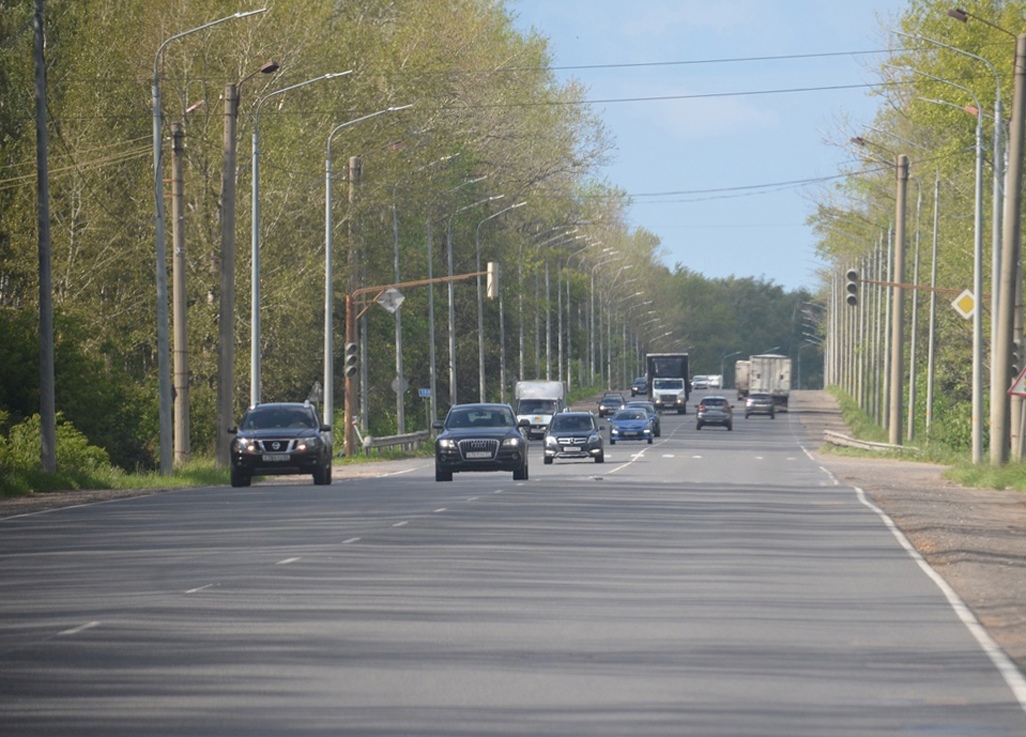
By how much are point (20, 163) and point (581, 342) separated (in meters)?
106

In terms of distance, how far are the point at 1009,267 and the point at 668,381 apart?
91.5 meters

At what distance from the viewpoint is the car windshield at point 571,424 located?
2275 inches

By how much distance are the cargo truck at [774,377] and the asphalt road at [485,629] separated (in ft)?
353

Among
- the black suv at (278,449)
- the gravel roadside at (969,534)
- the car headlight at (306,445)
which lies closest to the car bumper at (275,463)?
the black suv at (278,449)

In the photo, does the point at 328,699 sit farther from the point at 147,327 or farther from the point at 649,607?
the point at 147,327

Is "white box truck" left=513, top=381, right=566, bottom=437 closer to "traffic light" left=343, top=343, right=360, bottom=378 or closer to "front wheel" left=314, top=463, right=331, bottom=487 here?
"traffic light" left=343, top=343, right=360, bottom=378

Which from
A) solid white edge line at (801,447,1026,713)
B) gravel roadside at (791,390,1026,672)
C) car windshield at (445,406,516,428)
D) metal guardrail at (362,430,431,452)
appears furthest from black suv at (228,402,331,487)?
metal guardrail at (362,430,431,452)

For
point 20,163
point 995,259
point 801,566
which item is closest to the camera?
point 801,566

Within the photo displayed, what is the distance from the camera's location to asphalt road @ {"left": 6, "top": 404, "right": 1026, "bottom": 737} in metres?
10.3

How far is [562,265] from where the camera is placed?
14325cm

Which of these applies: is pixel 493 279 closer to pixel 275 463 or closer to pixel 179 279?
pixel 179 279

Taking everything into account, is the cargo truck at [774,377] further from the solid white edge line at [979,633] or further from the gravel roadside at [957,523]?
the solid white edge line at [979,633]

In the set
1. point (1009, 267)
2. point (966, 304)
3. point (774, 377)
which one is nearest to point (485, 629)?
point (1009, 267)

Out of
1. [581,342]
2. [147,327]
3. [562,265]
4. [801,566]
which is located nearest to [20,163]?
[147,327]
